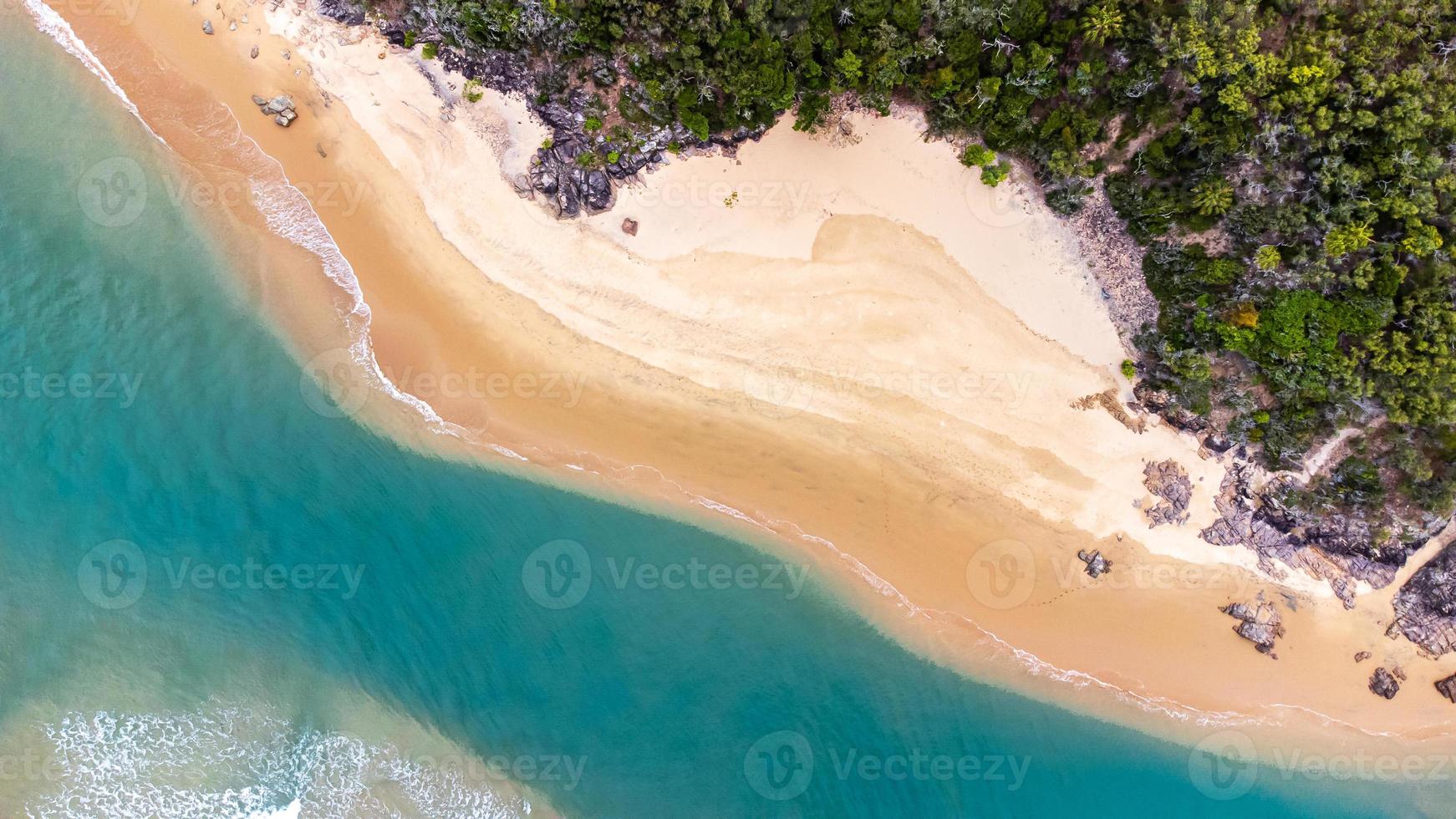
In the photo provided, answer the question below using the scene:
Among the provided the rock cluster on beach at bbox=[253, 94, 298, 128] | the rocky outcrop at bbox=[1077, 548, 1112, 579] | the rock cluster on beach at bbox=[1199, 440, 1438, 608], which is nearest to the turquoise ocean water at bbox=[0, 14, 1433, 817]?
the rock cluster on beach at bbox=[253, 94, 298, 128]

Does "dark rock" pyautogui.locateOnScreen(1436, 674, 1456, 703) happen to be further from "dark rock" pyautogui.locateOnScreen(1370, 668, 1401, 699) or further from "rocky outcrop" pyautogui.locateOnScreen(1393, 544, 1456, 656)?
"dark rock" pyautogui.locateOnScreen(1370, 668, 1401, 699)

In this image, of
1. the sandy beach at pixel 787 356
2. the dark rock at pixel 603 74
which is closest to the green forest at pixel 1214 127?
the dark rock at pixel 603 74

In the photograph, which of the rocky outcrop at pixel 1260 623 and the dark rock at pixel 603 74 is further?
the rocky outcrop at pixel 1260 623

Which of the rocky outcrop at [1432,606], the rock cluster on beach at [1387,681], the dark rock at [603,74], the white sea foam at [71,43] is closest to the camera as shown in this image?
the dark rock at [603,74]

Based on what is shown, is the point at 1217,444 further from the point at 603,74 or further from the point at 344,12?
the point at 344,12

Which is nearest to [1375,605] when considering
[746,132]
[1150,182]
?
[1150,182]

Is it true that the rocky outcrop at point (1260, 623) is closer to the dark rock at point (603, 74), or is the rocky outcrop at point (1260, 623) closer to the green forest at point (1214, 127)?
the green forest at point (1214, 127)

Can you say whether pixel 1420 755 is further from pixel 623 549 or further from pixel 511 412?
pixel 511 412
